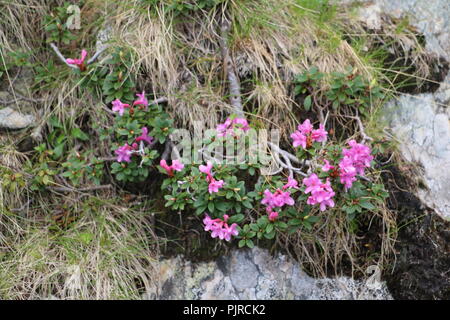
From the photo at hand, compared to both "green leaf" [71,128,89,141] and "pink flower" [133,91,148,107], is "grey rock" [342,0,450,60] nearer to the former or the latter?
"pink flower" [133,91,148,107]

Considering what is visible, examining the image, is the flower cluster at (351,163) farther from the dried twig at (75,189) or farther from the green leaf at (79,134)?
the green leaf at (79,134)

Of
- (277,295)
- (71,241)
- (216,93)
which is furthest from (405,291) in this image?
(71,241)

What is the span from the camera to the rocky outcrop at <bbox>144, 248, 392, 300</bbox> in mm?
2912

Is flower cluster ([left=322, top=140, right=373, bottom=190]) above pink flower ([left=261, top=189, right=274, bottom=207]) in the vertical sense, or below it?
above

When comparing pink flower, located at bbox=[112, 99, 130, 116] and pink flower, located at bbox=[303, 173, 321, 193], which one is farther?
pink flower, located at bbox=[112, 99, 130, 116]

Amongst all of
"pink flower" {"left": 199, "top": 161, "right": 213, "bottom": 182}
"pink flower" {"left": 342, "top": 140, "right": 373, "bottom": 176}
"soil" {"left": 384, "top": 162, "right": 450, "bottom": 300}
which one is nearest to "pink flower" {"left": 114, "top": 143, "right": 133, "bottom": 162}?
"pink flower" {"left": 199, "top": 161, "right": 213, "bottom": 182}

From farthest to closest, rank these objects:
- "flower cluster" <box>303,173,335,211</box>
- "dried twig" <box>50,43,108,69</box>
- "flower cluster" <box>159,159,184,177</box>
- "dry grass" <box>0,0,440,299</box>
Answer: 1. "dried twig" <box>50,43,108,69</box>
2. "dry grass" <box>0,0,440,299</box>
3. "flower cluster" <box>159,159,184,177</box>
4. "flower cluster" <box>303,173,335,211</box>

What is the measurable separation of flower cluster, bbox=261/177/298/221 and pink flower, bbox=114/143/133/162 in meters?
0.85

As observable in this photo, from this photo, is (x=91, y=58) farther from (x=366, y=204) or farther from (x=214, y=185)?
(x=366, y=204)

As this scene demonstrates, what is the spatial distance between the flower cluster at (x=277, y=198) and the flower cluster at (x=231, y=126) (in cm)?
41

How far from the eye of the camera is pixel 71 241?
3.07m

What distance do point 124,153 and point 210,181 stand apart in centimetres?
61

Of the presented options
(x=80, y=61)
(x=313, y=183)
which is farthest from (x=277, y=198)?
(x=80, y=61)

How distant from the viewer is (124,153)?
9.86 feet
